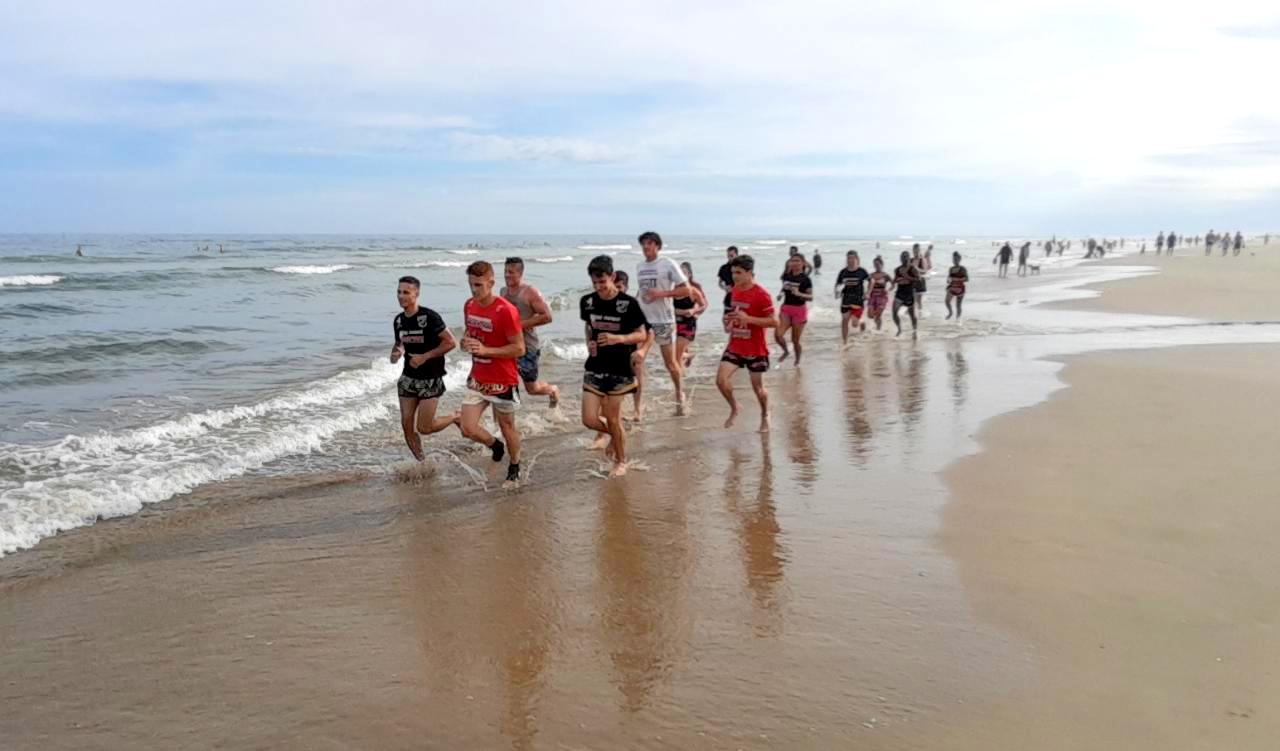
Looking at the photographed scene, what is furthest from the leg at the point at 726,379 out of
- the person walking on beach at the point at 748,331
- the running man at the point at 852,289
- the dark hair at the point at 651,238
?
the running man at the point at 852,289

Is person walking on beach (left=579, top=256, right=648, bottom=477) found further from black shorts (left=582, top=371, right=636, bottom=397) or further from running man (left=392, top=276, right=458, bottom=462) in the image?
running man (left=392, top=276, right=458, bottom=462)

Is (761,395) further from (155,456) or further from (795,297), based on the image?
(155,456)

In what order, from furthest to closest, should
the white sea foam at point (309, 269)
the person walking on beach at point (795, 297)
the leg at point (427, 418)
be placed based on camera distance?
the white sea foam at point (309, 269), the person walking on beach at point (795, 297), the leg at point (427, 418)

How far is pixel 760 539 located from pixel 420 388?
307 centimetres

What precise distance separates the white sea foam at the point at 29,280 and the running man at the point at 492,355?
28.5 metres

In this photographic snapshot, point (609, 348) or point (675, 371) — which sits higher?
point (609, 348)

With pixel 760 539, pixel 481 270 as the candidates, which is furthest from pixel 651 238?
pixel 760 539

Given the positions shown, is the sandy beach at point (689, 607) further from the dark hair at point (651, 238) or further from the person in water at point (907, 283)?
the person in water at point (907, 283)

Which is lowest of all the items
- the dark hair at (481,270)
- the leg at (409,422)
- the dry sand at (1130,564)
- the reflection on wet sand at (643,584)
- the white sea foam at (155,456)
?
the white sea foam at (155,456)

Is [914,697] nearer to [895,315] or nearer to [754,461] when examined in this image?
[754,461]

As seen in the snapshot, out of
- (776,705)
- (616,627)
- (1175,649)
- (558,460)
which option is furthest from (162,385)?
(1175,649)

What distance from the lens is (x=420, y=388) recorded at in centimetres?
672

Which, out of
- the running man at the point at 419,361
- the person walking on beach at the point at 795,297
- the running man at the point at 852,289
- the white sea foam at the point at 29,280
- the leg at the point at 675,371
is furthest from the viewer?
the white sea foam at the point at 29,280

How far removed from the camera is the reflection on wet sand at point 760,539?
4.04m
